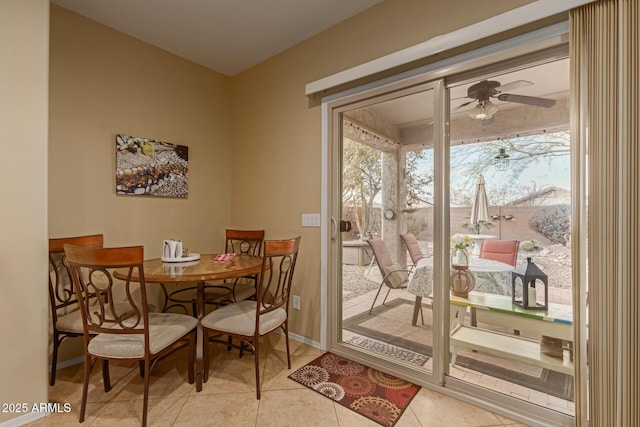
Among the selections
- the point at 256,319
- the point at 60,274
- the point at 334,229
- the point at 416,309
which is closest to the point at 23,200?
the point at 60,274

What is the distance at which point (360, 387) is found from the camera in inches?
78.6

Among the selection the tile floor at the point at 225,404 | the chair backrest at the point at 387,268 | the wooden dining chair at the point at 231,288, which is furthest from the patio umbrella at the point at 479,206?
the wooden dining chair at the point at 231,288

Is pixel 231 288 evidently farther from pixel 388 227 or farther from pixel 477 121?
pixel 477 121

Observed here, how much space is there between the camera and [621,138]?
4.44ft

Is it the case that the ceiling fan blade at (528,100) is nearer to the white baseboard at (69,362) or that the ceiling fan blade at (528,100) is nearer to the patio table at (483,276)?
the patio table at (483,276)

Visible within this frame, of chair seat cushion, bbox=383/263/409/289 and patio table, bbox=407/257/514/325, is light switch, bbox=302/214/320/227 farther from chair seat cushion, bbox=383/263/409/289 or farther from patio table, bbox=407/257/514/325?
patio table, bbox=407/257/514/325

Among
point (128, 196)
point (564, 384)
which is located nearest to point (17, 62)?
point (128, 196)

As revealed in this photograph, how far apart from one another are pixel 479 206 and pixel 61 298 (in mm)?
3106

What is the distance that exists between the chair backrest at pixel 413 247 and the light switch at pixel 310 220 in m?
0.76

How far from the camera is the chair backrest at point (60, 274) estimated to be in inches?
82.5

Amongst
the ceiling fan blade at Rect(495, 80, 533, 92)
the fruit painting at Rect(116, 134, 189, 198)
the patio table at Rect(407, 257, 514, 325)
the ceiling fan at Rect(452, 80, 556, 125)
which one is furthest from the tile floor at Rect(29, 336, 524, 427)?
the ceiling fan blade at Rect(495, 80, 533, 92)

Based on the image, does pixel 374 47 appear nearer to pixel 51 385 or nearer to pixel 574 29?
pixel 574 29

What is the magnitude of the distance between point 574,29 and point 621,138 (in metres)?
0.59

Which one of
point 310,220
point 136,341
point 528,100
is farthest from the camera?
point 310,220
